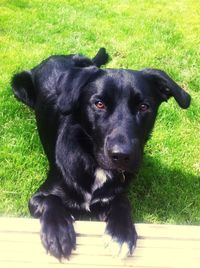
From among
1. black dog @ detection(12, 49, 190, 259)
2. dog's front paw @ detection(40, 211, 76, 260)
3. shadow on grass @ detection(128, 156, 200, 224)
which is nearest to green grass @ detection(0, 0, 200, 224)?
shadow on grass @ detection(128, 156, 200, 224)

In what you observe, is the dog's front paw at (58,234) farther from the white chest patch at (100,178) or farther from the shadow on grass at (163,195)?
the shadow on grass at (163,195)

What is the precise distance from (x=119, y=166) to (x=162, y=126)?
5.72 feet

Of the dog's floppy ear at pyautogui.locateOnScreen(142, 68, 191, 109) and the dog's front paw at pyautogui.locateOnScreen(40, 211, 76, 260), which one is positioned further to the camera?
the dog's floppy ear at pyautogui.locateOnScreen(142, 68, 191, 109)

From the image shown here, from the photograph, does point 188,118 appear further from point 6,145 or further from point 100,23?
point 100,23

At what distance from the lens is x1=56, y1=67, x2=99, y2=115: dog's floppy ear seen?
9.53ft

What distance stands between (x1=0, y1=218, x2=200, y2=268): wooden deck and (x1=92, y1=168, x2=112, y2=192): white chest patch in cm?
49

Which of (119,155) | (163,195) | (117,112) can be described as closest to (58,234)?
(119,155)

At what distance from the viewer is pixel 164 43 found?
5.78 meters

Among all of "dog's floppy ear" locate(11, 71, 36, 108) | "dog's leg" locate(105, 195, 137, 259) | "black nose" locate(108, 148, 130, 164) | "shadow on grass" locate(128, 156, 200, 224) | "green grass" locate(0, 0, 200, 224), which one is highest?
"black nose" locate(108, 148, 130, 164)

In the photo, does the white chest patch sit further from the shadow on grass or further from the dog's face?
the shadow on grass

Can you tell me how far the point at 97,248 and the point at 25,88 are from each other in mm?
2262

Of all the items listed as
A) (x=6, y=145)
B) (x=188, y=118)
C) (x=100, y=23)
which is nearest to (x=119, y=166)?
(x=6, y=145)

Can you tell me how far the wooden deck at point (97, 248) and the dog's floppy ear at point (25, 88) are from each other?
1981 millimetres

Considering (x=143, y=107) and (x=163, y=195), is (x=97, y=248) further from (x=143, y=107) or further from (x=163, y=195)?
(x=163, y=195)
